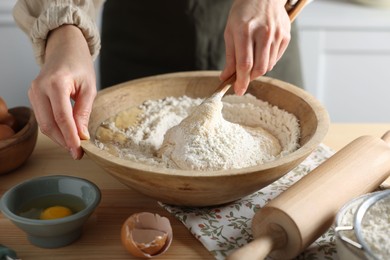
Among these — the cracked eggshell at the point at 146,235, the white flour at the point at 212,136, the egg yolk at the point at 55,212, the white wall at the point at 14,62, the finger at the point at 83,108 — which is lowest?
the white wall at the point at 14,62

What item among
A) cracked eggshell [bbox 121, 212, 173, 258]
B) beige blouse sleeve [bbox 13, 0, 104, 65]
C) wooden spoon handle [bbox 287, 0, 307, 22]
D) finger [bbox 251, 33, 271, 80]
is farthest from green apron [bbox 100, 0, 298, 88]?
cracked eggshell [bbox 121, 212, 173, 258]

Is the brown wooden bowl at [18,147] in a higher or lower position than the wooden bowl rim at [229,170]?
lower

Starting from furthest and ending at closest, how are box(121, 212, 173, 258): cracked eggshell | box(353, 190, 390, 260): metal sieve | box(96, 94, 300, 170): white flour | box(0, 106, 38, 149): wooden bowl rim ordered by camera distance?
1. box(0, 106, 38, 149): wooden bowl rim
2. box(96, 94, 300, 170): white flour
3. box(121, 212, 173, 258): cracked eggshell
4. box(353, 190, 390, 260): metal sieve

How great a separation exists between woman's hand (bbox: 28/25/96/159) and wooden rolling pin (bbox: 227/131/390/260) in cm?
32

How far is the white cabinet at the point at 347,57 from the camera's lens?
7.21 feet

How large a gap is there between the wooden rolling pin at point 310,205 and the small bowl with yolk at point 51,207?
259 millimetres

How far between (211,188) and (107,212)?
21 centimetres

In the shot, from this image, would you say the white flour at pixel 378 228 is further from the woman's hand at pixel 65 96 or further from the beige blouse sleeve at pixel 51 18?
the beige blouse sleeve at pixel 51 18

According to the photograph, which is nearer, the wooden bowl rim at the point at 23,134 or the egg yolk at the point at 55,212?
the egg yolk at the point at 55,212

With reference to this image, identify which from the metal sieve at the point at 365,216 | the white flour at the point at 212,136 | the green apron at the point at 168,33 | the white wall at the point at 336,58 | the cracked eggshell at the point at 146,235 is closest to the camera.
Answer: the metal sieve at the point at 365,216

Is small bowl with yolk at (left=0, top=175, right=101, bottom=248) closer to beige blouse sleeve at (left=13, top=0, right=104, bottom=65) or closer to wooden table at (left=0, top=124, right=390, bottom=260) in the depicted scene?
wooden table at (left=0, top=124, right=390, bottom=260)

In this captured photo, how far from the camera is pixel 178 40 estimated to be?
156 centimetres

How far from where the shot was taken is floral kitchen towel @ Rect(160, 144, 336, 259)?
0.90 m

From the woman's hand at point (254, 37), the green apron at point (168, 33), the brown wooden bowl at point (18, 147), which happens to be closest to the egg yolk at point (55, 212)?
the brown wooden bowl at point (18, 147)
